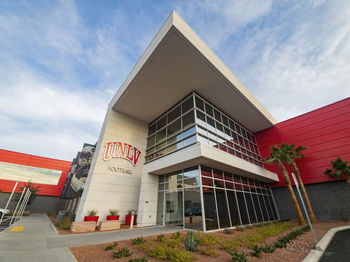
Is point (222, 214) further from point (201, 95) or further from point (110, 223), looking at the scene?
point (201, 95)

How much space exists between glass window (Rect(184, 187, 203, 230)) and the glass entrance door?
64cm

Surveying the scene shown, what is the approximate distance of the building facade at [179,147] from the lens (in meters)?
10.7

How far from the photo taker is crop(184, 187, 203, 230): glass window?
10.1 m

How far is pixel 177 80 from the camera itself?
43.3 ft

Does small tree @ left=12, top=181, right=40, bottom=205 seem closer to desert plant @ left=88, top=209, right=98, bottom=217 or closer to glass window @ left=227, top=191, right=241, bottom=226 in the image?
desert plant @ left=88, top=209, right=98, bottom=217

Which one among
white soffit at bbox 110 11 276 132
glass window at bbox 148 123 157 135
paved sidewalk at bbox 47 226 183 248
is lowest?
paved sidewalk at bbox 47 226 183 248

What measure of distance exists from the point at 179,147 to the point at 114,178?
24.1 feet

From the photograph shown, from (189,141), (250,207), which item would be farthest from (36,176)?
(250,207)

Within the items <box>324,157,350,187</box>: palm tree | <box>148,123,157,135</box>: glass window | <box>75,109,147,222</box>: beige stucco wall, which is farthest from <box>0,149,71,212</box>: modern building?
<box>324,157,350,187</box>: palm tree

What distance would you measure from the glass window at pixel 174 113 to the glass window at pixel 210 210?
8.35m

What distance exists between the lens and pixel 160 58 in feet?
37.0

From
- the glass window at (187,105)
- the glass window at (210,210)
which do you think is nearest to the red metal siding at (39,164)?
the glass window at (187,105)

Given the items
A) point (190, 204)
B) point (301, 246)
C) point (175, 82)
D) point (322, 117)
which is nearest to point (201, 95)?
point (175, 82)

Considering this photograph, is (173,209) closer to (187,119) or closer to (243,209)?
(243,209)
